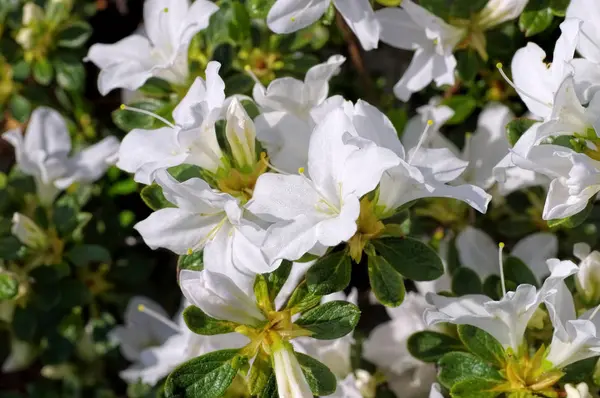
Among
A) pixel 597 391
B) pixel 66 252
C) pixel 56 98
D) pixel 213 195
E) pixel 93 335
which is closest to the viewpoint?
pixel 213 195

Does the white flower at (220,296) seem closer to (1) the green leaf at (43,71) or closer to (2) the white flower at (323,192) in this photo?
(2) the white flower at (323,192)

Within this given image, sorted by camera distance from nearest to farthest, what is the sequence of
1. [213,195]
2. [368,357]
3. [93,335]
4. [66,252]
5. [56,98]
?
[213,195], [368,357], [66,252], [93,335], [56,98]

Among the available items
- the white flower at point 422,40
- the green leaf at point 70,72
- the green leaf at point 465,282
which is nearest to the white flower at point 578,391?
the green leaf at point 465,282

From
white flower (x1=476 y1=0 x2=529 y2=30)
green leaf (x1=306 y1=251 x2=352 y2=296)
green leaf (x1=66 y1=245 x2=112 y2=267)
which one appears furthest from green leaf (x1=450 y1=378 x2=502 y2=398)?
green leaf (x1=66 y1=245 x2=112 y2=267)

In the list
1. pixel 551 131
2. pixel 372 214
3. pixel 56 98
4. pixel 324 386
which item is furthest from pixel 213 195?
pixel 56 98

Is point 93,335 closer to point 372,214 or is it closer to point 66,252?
point 66,252

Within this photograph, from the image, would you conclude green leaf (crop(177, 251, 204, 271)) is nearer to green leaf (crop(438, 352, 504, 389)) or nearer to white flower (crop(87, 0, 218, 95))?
white flower (crop(87, 0, 218, 95))

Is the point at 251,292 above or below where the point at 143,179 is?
below
